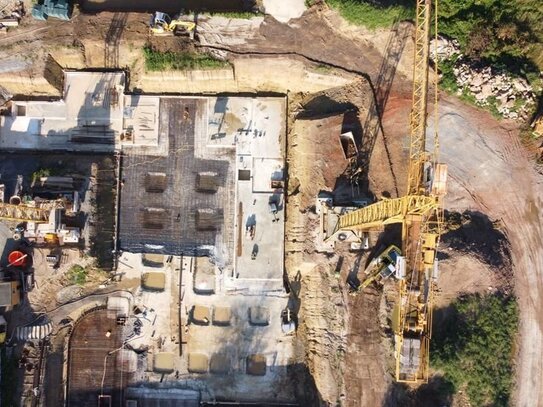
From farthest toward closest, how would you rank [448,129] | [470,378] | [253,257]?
[253,257], [448,129], [470,378]

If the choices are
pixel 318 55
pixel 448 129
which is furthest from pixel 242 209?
pixel 448 129

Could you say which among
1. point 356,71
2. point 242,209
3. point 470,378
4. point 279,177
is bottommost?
point 470,378

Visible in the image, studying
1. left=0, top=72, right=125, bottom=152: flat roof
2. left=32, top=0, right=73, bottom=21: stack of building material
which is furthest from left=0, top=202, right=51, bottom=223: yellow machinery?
left=32, top=0, right=73, bottom=21: stack of building material

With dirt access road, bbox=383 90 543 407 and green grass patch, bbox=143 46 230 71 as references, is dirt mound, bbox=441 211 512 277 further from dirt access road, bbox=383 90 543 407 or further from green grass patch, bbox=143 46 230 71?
green grass patch, bbox=143 46 230 71

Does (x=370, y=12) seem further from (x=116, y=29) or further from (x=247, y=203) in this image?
(x=116, y=29)

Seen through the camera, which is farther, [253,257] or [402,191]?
[253,257]

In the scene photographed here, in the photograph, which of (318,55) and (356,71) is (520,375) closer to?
(356,71)

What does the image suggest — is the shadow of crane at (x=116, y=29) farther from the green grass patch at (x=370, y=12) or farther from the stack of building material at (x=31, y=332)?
the stack of building material at (x=31, y=332)

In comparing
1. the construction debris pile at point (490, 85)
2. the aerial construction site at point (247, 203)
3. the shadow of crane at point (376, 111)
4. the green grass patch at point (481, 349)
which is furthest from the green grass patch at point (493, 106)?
the green grass patch at point (481, 349)
